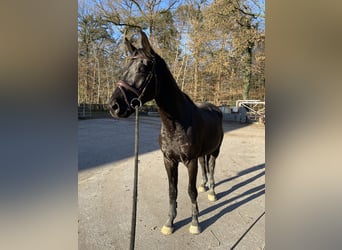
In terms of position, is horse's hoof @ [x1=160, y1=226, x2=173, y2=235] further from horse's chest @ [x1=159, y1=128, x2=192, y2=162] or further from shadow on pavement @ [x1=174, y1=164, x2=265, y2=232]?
horse's chest @ [x1=159, y1=128, x2=192, y2=162]

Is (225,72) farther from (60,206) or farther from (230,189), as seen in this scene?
(60,206)

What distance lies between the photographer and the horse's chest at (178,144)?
1.48 metres

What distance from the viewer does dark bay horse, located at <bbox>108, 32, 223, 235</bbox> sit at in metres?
1.10

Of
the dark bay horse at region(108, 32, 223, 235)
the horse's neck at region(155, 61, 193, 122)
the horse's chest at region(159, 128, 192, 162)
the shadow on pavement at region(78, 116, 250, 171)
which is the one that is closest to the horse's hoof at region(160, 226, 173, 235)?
the dark bay horse at region(108, 32, 223, 235)

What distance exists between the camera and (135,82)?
1121 millimetres

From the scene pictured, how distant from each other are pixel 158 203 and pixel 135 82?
131 cm

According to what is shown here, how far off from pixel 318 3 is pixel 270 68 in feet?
0.49

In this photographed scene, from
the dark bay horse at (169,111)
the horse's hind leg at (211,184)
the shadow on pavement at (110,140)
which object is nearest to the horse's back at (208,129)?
the dark bay horse at (169,111)

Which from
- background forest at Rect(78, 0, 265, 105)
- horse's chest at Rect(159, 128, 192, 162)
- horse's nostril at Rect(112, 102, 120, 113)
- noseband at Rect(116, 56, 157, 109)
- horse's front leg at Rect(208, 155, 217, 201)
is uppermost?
background forest at Rect(78, 0, 265, 105)

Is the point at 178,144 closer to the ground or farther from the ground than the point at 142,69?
closer to the ground

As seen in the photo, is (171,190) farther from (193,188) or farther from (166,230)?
(166,230)

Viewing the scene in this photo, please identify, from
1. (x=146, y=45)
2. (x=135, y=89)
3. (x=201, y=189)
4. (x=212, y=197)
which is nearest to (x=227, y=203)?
(x=212, y=197)

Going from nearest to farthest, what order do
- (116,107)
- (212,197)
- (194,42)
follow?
1. (116,107)
2. (212,197)
3. (194,42)

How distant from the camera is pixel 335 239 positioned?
0.51m
